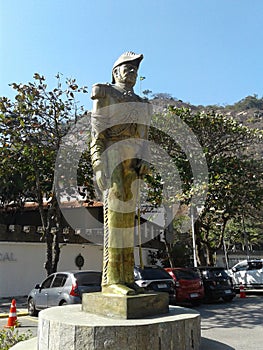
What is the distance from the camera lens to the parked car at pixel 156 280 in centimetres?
1154

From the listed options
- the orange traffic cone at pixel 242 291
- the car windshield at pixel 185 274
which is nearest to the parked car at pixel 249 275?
the orange traffic cone at pixel 242 291

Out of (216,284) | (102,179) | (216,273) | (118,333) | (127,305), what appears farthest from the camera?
(216,273)

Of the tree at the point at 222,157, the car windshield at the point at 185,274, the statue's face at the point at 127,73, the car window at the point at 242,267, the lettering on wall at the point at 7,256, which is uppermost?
the tree at the point at 222,157

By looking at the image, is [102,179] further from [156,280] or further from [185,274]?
[185,274]

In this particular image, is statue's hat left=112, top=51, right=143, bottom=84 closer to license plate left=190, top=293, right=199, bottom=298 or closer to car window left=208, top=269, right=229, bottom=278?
license plate left=190, top=293, right=199, bottom=298

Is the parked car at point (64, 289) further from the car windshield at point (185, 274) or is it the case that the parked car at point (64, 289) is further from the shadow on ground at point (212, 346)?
the shadow on ground at point (212, 346)

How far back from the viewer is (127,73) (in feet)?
17.8

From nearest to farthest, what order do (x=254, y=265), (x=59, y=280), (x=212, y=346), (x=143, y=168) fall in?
(x=212, y=346) < (x=143, y=168) < (x=59, y=280) < (x=254, y=265)

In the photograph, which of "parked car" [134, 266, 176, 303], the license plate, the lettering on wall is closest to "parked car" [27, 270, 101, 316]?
"parked car" [134, 266, 176, 303]

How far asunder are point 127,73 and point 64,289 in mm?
6638

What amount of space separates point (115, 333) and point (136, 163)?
2.37m

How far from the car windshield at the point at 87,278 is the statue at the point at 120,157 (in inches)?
202

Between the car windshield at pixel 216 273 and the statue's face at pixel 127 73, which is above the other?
the statue's face at pixel 127 73

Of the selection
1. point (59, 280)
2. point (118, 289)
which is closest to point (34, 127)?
point (59, 280)
